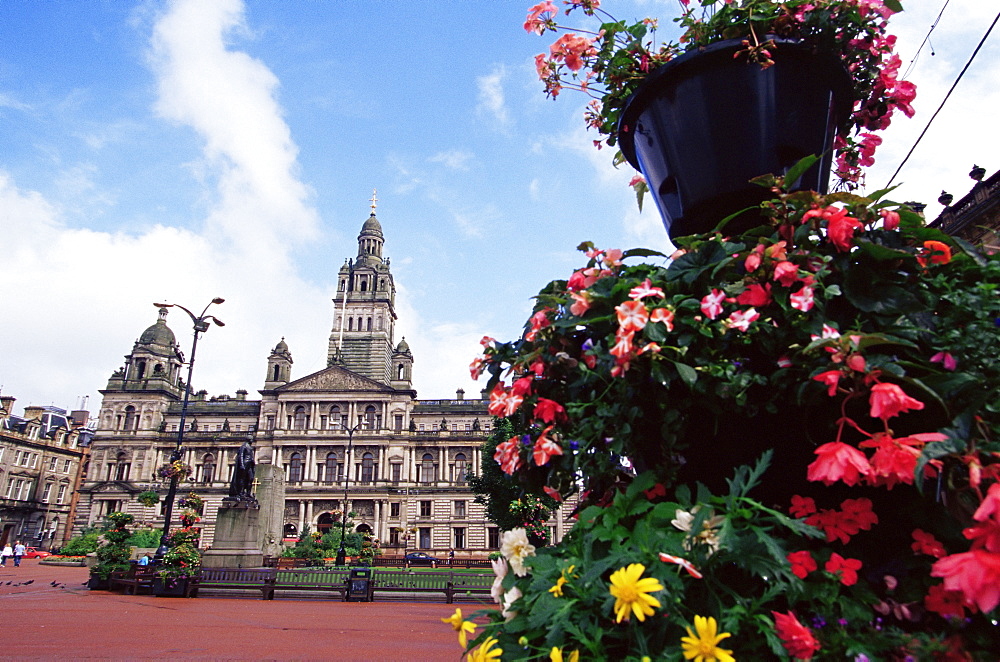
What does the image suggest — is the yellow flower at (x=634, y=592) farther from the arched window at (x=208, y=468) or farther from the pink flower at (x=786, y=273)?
the arched window at (x=208, y=468)

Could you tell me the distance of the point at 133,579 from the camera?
15.6 meters

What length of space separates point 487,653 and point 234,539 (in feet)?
63.0

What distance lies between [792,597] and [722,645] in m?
0.19

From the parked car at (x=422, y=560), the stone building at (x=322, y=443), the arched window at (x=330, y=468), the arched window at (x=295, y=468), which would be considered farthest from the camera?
the arched window at (x=330, y=468)

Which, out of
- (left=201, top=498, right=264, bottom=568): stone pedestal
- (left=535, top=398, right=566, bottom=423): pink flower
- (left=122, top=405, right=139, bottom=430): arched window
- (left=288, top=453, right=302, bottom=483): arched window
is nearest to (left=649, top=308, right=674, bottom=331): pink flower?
(left=535, top=398, right=566, bottom=423): pink flower

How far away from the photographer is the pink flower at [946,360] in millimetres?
1479

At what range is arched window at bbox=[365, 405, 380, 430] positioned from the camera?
55.9 metres

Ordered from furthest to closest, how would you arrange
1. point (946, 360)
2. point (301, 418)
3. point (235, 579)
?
point (301, 418)
point (235, 579)
point (946, 360)

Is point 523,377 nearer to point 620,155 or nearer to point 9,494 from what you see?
point 620,155

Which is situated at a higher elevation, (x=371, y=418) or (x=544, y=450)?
(x=371, y=418)

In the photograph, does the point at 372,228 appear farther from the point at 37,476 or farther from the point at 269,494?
the point at 269,494

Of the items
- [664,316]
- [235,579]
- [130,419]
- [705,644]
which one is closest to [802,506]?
[705,644]

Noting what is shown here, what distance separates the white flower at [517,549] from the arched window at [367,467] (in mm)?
54844

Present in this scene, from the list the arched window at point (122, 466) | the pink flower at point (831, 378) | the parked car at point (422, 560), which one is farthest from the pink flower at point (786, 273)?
the arched window at point (122, 466)
